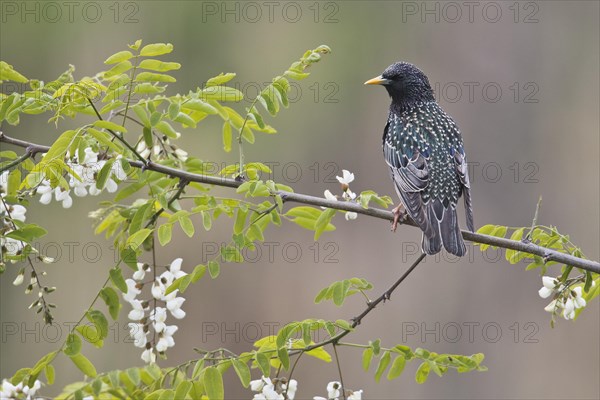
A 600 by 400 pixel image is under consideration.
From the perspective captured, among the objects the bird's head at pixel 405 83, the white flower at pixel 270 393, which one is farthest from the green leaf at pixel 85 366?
the bird's head at pixel 405 83

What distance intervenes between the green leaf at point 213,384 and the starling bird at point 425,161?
3.62ft

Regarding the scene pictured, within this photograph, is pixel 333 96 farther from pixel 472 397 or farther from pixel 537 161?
pixel 472 397

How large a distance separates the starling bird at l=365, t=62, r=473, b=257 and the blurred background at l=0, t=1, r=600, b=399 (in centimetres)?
294

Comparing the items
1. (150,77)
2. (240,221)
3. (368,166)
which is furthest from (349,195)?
(368,166)

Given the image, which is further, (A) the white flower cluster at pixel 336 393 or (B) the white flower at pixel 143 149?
(B) the white flower at pixel 143 149

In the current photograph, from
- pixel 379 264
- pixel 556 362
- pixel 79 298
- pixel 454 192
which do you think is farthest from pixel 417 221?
pixel 79 298

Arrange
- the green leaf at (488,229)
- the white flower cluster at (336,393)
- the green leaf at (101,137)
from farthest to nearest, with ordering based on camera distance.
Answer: the green leaf at (488,229), the white flower cluster at (336,393), the green leaf at (101,137)

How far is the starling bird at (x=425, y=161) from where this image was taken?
135 inches

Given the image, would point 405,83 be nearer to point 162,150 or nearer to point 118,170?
point 162,150

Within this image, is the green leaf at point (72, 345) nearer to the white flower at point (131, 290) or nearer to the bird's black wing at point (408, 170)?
the white flower at point (131, 290)

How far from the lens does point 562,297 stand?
108 inches

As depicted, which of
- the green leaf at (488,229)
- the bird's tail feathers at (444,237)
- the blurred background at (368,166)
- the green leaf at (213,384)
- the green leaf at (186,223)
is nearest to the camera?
the green leaf at (213,384)

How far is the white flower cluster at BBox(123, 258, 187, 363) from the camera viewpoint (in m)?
2.67

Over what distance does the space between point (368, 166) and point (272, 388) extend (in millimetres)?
5795
